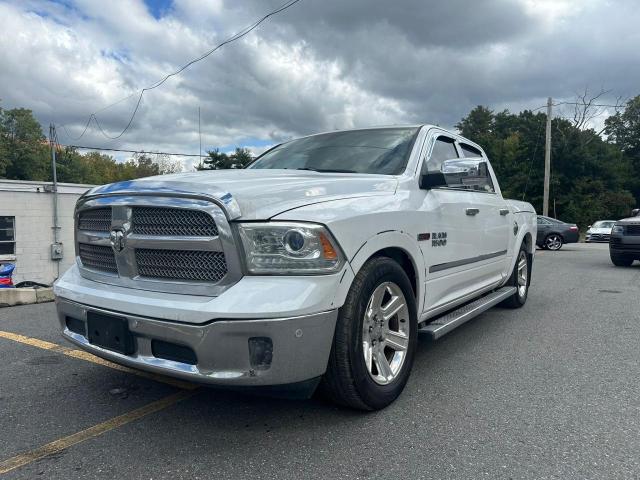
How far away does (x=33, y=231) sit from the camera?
Result: 15.5 m

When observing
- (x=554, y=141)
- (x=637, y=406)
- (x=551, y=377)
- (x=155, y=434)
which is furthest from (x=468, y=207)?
(x=554, y=141)

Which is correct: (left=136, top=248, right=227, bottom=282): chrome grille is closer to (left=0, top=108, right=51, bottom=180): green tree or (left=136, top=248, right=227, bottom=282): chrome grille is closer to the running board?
the running board

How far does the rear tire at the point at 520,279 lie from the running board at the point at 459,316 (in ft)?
2.44

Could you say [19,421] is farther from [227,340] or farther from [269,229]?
[269,229]

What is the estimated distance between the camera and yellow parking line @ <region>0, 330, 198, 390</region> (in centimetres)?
354

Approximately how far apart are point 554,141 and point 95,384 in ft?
150

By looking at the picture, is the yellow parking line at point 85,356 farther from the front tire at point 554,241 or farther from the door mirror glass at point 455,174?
the front tire at point 554,241

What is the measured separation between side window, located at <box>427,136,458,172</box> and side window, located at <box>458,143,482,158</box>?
311 mm

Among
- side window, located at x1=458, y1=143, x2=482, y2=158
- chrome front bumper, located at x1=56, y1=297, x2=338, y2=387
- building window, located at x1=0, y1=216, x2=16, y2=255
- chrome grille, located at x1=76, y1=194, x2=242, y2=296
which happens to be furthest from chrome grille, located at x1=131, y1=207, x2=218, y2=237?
building window, located at x1=0, y1=216, x2=16, y2=255

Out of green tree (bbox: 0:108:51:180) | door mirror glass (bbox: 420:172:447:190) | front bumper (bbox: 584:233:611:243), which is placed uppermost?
green tree (bbox: 0:108:51:180)

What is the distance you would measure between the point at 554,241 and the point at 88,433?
67.3 ft

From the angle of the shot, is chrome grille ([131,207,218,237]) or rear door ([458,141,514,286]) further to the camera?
rear door ([458,141,514,286])

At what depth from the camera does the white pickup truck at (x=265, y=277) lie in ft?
7.88

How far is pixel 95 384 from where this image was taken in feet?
11.6
